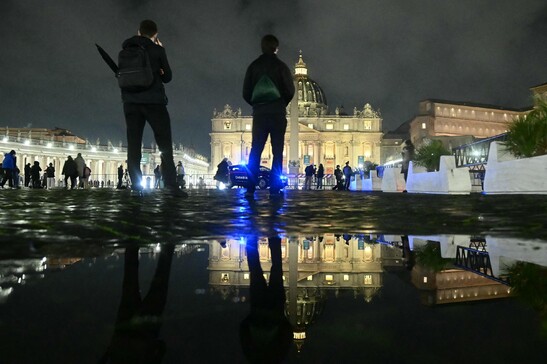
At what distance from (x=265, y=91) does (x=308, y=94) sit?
110m

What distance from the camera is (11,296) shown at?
1.16m

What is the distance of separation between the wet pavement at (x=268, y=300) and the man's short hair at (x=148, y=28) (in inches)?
170

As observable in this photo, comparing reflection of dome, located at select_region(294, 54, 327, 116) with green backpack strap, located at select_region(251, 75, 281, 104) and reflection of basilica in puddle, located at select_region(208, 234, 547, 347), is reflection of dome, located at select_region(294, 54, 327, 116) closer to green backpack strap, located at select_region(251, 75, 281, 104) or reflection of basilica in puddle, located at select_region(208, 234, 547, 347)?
green backpack strap, located at select_region(251, 75, 281, 104)

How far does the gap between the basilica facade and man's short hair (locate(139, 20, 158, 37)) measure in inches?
3670

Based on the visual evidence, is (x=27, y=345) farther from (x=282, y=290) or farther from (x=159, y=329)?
(x=282, y=290)

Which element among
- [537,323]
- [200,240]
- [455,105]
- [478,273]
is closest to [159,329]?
[537,323]

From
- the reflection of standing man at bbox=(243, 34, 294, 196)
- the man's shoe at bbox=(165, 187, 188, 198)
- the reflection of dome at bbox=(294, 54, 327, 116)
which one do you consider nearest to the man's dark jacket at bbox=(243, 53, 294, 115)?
the reflection of standing man at bbox=(243, 34, 294, 196)

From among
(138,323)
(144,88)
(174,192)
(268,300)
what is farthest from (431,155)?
(138,323)

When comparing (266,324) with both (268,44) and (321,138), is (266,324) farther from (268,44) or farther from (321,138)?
(321,138)

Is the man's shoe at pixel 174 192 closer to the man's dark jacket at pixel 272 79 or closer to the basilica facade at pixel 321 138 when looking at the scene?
the man's dark jacket at pixel 272 79

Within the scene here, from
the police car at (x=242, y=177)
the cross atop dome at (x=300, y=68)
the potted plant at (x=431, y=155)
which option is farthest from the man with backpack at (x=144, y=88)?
the cross atop dome at (x=300, y=68)

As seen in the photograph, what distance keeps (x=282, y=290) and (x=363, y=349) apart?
0.50 m

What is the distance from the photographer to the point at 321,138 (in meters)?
103

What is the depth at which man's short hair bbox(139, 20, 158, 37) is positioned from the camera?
20.2 feet
